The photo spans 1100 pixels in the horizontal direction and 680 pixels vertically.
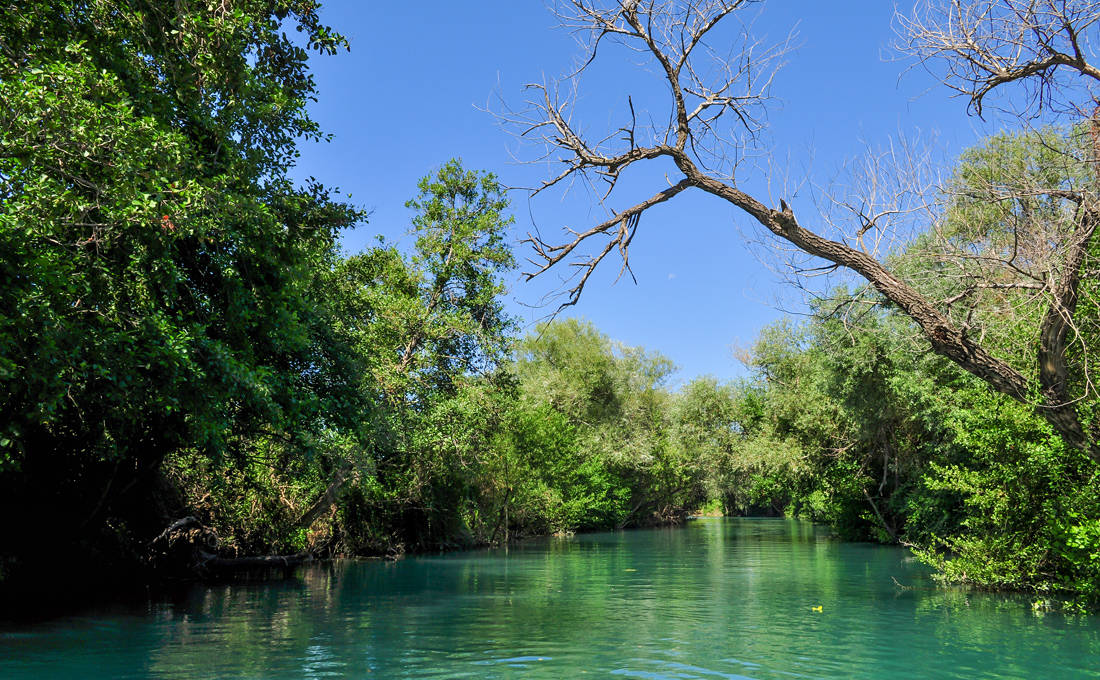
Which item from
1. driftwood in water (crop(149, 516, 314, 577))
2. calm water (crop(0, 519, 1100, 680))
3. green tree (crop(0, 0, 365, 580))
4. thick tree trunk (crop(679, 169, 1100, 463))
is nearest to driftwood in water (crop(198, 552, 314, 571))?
driftwood in water (crop(149, 516, 314, 577))

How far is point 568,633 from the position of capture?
11656 mm

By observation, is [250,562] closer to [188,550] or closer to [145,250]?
[188,550]

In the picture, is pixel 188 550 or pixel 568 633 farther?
pixel 188 550

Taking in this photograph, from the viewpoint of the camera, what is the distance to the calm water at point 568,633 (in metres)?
9.19

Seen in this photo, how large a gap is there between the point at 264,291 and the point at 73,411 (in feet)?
13.7

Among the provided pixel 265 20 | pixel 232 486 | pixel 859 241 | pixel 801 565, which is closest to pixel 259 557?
pixel 232 486

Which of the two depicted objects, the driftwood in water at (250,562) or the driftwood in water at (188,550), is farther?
the driftwood in water at (250,562)

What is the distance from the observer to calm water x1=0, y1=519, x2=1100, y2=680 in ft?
30.1

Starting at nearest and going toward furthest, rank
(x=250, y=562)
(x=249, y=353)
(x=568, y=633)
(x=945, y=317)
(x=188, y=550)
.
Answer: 1. (x=945, y=317)
2. (x=568, y=633)
3. (x=249, y=353)
4. (x=188, y=550)
5. (x=250, y=562)

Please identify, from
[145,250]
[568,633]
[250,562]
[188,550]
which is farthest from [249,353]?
[250,562]

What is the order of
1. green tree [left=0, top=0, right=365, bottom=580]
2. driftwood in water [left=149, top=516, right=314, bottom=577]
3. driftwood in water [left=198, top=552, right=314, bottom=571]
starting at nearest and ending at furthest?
1. green tree [left=0, top=0, right=365, bottom=580]
2. driftwood in water [left=149, top=516, right=314, bottom=577]
3. driftwood in water [left=198, top=552, right=314, bottom=571]

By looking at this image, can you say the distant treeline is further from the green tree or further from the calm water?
the calm water

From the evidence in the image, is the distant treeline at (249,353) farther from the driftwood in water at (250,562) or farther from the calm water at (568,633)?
Result: the calm water at (568,633)

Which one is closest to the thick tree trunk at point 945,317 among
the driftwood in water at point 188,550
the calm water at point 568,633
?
the calm water at point 568,633
